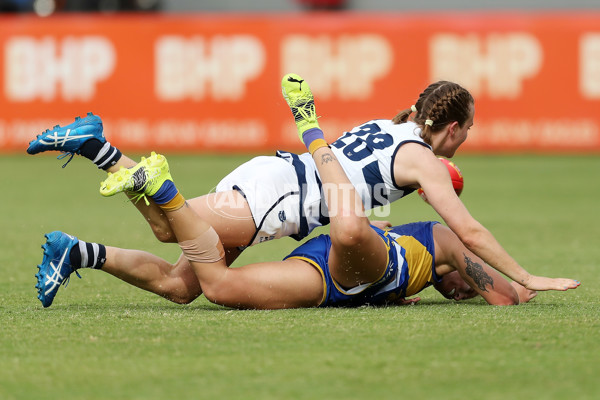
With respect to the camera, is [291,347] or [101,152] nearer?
[291,347]

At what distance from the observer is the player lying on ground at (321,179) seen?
4.93 meters

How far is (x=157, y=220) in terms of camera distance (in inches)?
196

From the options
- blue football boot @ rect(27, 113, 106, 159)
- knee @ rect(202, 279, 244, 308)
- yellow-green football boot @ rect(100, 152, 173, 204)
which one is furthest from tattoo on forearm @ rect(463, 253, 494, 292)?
blue football boot @ rect(27, 113, 106, 159)

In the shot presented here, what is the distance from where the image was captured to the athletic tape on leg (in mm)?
4910

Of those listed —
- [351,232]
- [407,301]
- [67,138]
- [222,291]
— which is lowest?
[407,301]

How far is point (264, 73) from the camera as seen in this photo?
16594 millimetres

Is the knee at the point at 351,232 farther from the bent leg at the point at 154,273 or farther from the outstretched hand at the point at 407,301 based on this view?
the bent leg at the point at 154,273

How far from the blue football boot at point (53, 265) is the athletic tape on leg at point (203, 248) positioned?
65 centimetres

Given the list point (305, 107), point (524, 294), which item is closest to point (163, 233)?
point (305, 107)

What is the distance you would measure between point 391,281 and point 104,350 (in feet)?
5.79

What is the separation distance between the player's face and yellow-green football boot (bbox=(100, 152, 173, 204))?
1800 mm

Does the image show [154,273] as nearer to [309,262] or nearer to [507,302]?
[309,262]

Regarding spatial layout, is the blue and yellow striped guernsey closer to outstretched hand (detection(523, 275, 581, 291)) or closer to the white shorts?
the white shorts

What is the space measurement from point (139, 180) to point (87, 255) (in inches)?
25.6
